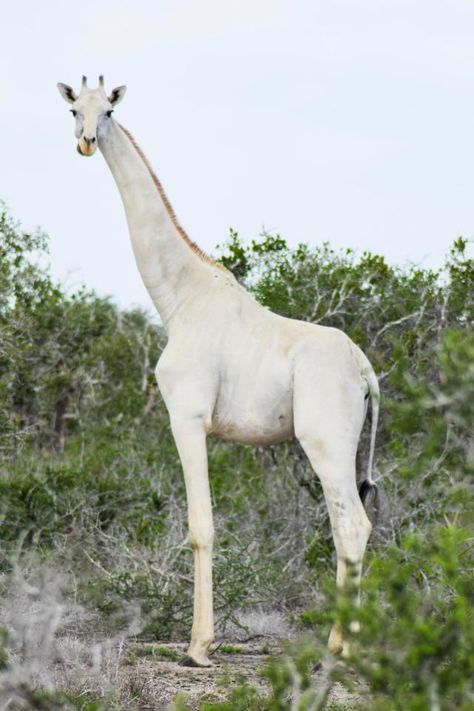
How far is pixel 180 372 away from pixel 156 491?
423cm

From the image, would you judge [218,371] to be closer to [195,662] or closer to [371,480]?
[371,480]

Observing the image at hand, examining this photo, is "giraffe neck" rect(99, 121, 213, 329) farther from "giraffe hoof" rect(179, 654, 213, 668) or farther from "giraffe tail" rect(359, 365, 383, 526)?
"giraffe hoof" rect(179, 654, 213, 668)

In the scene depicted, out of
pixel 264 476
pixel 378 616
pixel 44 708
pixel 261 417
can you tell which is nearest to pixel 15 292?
pixel 264 476

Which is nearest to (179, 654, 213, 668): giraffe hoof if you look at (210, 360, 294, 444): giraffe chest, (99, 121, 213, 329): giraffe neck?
(210, 360, 294, 444): giraffe chest

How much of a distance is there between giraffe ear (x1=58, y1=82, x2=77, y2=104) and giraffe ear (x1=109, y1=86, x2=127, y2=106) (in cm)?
26

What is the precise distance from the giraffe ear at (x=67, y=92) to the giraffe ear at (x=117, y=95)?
257mm

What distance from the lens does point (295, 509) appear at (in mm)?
10477

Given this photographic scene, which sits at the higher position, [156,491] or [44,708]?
[156,491]

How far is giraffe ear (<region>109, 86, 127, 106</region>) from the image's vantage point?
24.8 ft

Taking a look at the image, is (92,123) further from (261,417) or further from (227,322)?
(261,417)

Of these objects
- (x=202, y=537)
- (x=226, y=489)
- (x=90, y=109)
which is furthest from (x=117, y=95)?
(x=226, y=489)

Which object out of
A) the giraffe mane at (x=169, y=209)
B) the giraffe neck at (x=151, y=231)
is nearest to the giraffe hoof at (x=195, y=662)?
the giraffe neck at (x=151, y=231)

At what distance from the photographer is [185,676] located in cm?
663

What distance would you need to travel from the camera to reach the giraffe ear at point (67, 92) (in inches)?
300
